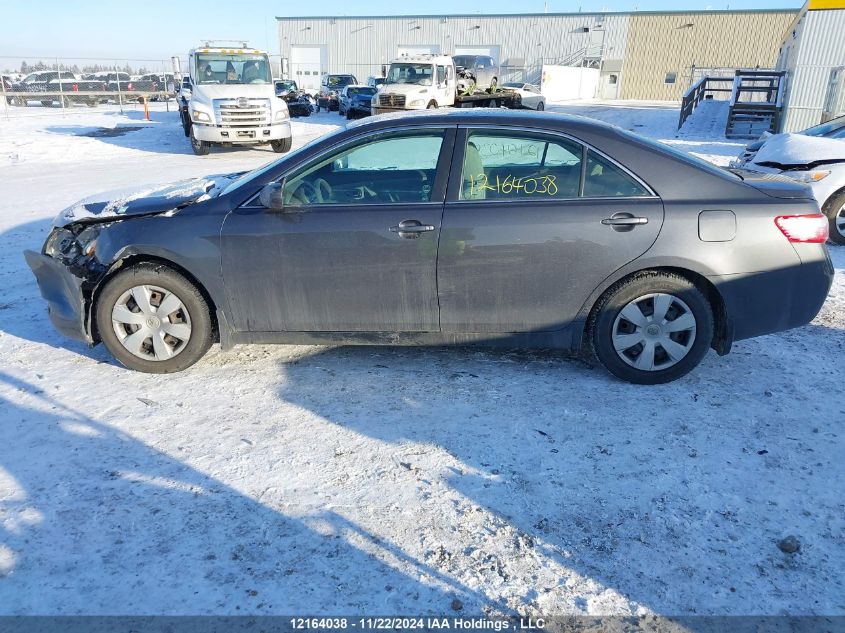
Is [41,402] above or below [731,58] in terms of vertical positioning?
below

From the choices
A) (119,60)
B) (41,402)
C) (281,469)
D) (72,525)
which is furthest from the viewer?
(119,60)

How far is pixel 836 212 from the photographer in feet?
23.4

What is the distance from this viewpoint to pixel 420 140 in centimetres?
388

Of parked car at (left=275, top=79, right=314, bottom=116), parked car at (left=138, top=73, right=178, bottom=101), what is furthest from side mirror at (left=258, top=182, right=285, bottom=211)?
parked car at (left=138, top=73, right=178, bottom=101)

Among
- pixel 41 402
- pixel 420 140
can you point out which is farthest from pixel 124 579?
pixel 420 140

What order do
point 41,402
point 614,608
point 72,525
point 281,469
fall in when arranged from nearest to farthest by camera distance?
point 614,608
point 72,525
point 281,469
point 41,402

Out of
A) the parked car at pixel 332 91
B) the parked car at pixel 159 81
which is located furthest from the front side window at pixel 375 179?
the parked car at pixel 159 81

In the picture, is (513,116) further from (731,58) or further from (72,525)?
(731,58)

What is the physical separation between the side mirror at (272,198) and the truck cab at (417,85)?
18925mm

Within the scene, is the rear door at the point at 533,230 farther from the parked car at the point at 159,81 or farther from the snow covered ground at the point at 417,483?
the parked car at the point at 159,81

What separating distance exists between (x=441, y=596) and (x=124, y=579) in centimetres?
122

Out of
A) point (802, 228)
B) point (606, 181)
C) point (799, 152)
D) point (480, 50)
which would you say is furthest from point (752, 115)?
point (480, 50)

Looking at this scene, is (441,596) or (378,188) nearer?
(441,596)

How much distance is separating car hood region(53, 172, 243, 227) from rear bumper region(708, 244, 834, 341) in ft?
10.8
